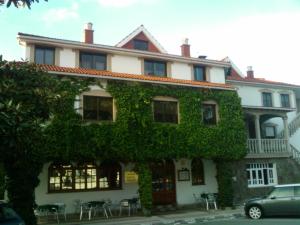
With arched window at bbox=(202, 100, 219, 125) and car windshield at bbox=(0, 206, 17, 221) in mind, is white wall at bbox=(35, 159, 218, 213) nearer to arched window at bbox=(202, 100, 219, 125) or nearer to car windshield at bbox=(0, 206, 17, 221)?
arched window at bbox=(202, 100, 219, 125)

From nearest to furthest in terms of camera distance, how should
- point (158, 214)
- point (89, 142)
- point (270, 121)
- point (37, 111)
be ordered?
point (37, 111) → point (89, 142) → point (158, 214) → point (270, 121)

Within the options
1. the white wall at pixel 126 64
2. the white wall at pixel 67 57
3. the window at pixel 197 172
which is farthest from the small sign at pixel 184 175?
the white wall at pixel 67 57

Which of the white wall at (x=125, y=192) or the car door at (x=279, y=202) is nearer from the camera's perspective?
the car door at (x=279, y=202)

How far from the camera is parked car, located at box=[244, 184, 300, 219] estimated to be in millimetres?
15578

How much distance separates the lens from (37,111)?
1055cm

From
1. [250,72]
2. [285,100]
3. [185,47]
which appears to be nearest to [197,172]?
[185,47]

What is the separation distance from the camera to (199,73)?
81.2ft

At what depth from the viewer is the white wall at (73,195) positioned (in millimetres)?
19016

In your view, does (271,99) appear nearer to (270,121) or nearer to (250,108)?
(270,121)

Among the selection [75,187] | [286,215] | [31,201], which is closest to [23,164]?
[31,201]

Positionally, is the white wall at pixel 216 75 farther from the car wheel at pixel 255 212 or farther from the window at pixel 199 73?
the car wheel at pixel 255 212

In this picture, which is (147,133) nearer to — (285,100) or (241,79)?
(241,79)

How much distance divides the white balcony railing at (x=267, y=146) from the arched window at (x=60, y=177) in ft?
39.9

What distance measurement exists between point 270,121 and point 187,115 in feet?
39.7
